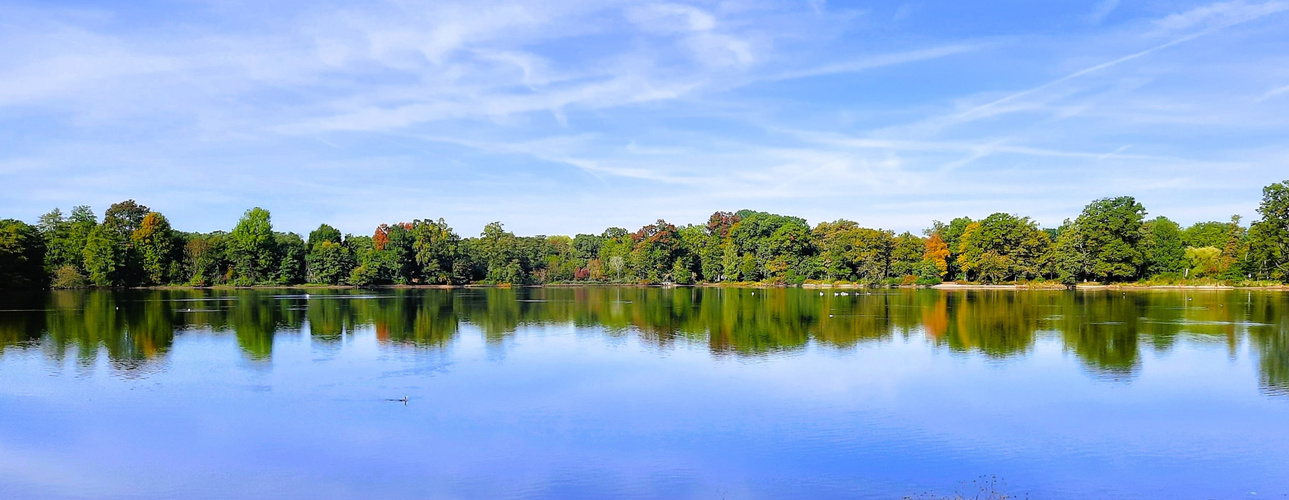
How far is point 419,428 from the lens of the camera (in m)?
12.5

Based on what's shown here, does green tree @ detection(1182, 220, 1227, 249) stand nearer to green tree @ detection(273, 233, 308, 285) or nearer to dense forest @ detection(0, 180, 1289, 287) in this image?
dense forest @ detection(0, 180, 1289, 287)

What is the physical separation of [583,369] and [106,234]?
226 ft

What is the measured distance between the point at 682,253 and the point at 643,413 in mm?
80772

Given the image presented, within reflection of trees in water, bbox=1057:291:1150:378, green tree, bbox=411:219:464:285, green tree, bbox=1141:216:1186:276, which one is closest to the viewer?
reflection of trees in water, bbox=1057:291:1150:378

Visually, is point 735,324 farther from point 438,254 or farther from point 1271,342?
point 438,254

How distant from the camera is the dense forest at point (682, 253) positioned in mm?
64625

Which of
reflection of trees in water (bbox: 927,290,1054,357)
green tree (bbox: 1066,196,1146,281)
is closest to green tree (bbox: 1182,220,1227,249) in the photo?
green tree (bbox: 1066,196,1146,281)

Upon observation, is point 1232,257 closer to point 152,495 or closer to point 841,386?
point 841,386

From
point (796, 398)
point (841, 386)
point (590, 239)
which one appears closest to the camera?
point (796, 398)

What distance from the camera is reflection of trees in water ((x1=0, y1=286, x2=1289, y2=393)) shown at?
22688 millimetres

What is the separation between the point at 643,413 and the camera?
44.9 feet

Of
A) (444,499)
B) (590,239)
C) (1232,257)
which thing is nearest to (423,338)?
(444,499)

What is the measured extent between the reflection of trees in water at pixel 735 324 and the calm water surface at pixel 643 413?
1.03ft

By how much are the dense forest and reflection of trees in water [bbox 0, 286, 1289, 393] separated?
1978 centimetres
